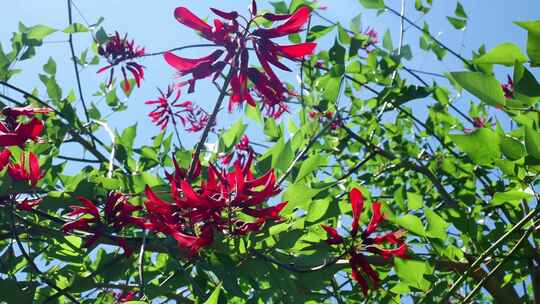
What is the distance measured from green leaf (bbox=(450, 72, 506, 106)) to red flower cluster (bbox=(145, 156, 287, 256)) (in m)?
0.27

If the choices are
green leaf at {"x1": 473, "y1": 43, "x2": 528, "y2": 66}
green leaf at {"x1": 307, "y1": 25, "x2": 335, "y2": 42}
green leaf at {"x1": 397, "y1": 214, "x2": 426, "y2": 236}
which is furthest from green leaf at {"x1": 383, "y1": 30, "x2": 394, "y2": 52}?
green leaf at {"x1": 473, "y1": 43, "x2": 528, "y2": 66}

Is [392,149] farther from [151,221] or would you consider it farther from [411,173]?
[151,221]

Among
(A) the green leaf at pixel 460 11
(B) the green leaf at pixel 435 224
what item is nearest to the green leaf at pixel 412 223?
(B) the green leaf at pixel 435 224

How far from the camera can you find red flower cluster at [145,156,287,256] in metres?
0.73

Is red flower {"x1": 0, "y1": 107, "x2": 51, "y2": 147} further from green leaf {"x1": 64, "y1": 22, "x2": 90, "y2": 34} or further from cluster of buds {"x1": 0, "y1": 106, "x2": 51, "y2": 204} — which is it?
green leaf {"x1": 64, "y1": 22, "x2": 90, "y2": 34}

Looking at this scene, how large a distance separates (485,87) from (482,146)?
90mm

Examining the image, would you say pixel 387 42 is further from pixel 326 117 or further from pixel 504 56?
pixel 504 56

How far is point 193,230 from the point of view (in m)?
0.77

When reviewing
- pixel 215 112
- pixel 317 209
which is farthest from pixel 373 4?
pixel 215 112

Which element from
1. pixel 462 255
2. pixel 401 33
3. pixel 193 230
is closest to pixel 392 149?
pixel 401 33

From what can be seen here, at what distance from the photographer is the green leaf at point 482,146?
2.41ft

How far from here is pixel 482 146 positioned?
0.74m

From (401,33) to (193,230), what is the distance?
148cm

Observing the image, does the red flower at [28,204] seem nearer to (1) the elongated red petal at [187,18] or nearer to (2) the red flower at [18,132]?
Answer: (2) the red flower at [18,132]
